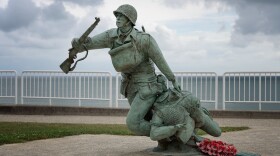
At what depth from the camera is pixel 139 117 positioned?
8.84 meters

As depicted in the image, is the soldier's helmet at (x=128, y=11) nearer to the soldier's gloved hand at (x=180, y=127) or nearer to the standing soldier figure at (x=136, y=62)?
the standing soldier figure at (x=136, y=62)

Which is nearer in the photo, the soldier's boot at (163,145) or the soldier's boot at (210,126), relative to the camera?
the soldier's boot at (163,145)

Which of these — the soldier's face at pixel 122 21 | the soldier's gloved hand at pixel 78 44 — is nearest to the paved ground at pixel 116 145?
the soldier's gloved hand at pixel 78 44

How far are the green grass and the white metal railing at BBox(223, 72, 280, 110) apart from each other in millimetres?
4568

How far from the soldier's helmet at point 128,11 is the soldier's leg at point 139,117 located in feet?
4.18

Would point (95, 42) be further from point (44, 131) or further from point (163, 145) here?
point (44, 131)

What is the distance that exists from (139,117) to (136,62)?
89cm

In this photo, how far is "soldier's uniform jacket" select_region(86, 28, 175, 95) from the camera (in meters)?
8.72

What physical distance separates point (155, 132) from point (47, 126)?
22.8 ft

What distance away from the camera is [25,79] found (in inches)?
829

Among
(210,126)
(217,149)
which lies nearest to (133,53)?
(210,126)

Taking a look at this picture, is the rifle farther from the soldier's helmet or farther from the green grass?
the green grass

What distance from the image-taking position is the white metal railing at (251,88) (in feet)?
62.4

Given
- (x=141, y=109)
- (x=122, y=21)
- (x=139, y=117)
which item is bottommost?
(x=139, y=117)
